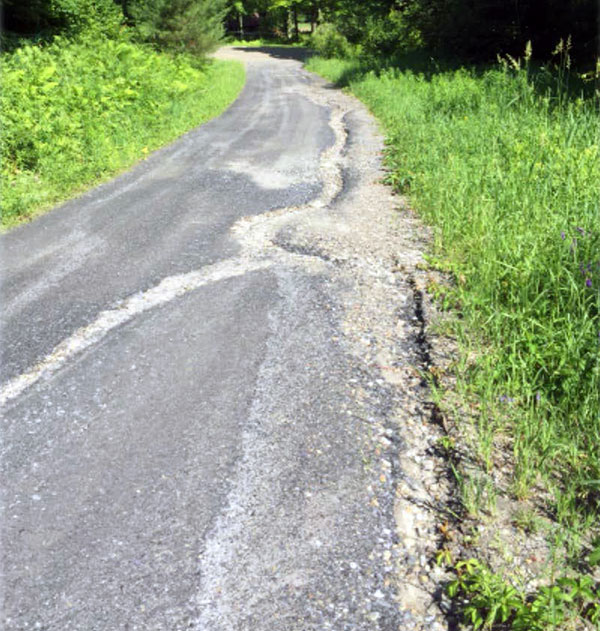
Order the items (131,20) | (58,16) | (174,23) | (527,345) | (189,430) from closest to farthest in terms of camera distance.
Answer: (189,430), (527,345), (58,16), (174,23), (131,20)

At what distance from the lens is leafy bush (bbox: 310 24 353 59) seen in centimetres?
2728

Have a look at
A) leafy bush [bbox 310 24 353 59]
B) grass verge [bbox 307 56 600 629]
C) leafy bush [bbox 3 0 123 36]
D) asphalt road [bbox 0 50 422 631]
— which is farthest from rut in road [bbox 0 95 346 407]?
leafy bush [bbox 310 24 353 59]

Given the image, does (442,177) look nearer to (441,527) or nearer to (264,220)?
(264,220)

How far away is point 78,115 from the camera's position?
9.52 m

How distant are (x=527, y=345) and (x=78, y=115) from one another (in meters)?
8.50

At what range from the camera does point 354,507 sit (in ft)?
9.00

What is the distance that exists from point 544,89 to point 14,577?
10.9 metres

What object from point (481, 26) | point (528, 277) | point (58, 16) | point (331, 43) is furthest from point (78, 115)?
point (331, 43)

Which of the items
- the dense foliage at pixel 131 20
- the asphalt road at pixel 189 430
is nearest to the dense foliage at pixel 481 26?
the dense foliage at pixel 131 20

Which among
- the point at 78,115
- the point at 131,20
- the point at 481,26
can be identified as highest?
the point at 131,20

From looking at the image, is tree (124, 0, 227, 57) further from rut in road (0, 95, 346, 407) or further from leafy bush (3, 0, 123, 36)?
rut in road (0, 95, 346, 407)

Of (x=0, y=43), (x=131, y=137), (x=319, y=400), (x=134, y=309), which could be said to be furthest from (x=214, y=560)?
(x=0, y=43)

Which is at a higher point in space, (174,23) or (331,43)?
(331,43)

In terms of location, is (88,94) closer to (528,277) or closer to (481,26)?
(528,277)
